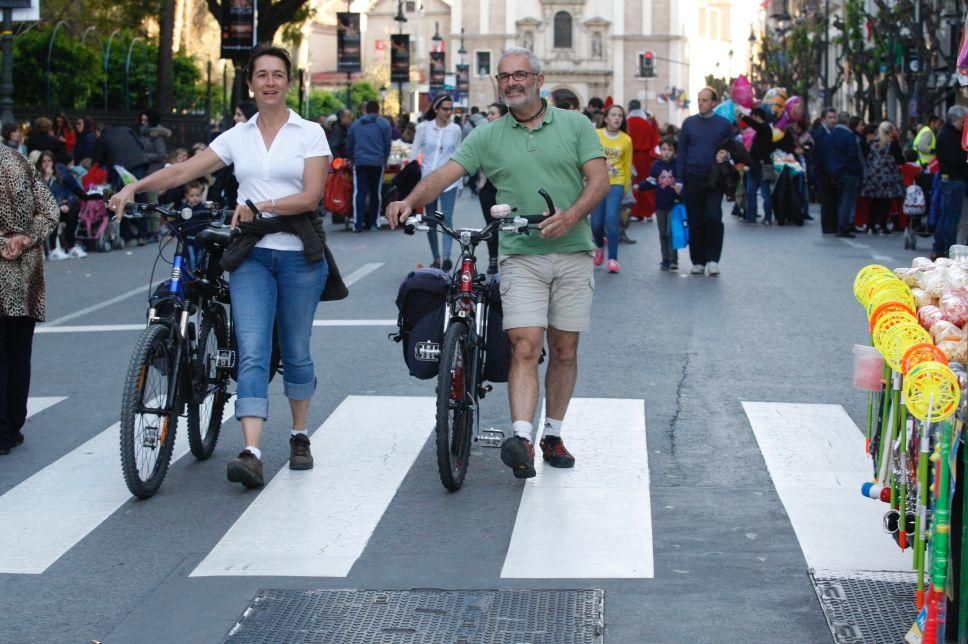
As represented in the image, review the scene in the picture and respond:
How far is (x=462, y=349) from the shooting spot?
7016mm

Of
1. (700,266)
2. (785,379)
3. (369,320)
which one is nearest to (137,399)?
(785,379)

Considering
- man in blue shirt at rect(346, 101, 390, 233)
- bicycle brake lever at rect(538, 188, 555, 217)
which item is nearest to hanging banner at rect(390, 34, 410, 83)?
man in blue shirt at rect(346, 101, 390, 233)

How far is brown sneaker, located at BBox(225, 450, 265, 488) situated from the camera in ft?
22.7

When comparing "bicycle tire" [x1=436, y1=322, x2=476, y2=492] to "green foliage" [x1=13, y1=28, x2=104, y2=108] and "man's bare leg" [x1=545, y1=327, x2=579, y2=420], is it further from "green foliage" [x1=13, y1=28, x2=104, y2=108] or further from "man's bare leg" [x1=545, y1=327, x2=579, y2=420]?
"green foliage" [x1=13, y1=28, x2=104, y2=108]

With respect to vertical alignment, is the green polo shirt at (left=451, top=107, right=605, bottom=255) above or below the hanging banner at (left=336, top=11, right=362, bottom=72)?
below

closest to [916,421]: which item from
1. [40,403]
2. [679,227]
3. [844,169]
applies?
[40,403]

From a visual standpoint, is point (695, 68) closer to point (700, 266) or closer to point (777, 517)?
point (700, 266)

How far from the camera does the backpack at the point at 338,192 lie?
2348 centimetres

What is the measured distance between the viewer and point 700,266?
656 inches

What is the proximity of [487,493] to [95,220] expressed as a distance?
47.2ft

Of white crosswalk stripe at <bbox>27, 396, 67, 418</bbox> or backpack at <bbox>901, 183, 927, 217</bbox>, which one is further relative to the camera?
backpack at <bbox>901, 183, 927, 217</bbox>

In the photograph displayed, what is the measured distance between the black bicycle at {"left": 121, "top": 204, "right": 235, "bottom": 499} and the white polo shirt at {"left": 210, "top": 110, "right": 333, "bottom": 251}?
0.22 metres

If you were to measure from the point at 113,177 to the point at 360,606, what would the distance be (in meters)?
17.2

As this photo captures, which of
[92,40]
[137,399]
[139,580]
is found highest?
[92,40]
